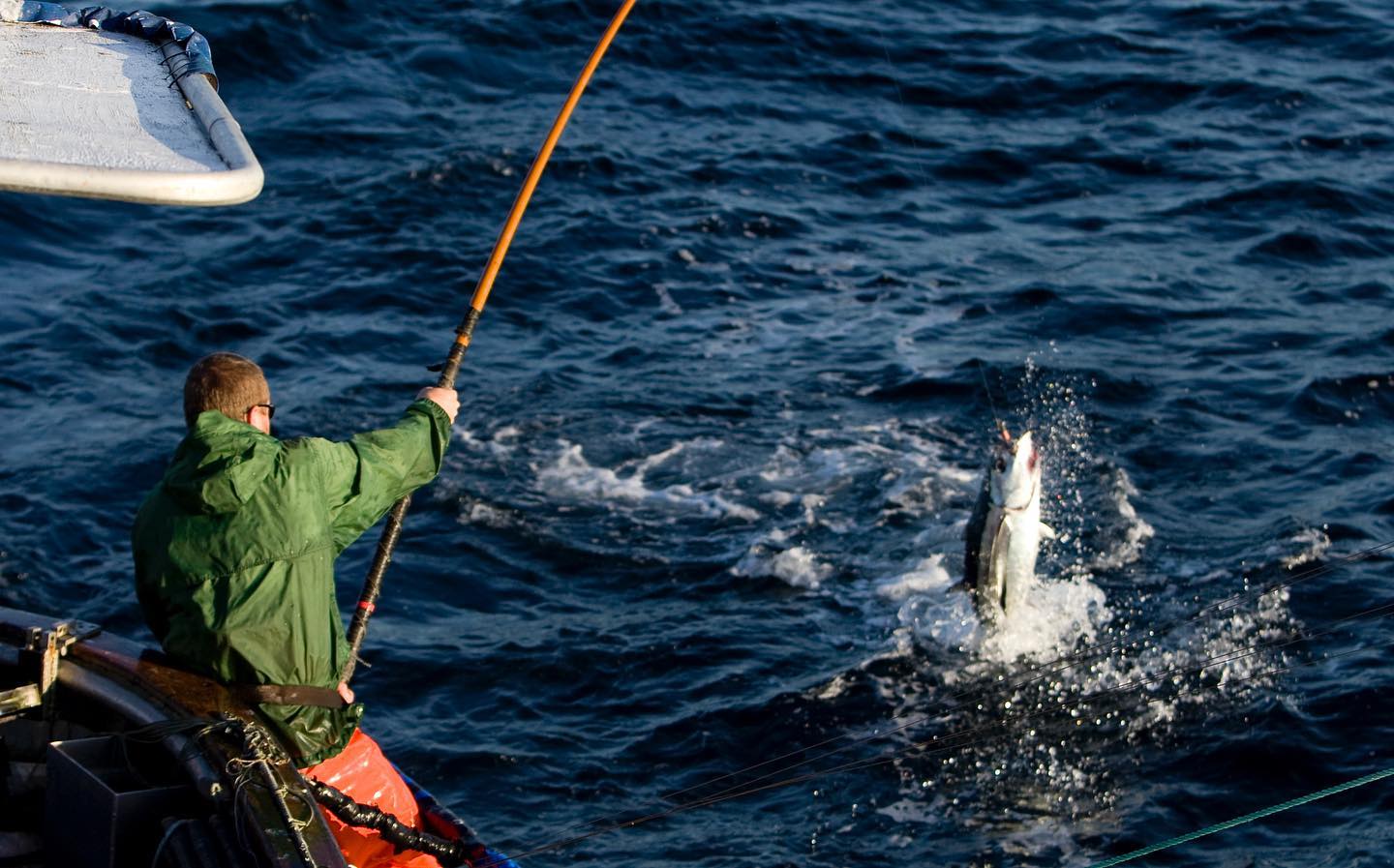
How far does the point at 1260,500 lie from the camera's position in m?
9.89

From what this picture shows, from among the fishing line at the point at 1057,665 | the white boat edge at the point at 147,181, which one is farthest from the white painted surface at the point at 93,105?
the fishing line at the point at 1057,665

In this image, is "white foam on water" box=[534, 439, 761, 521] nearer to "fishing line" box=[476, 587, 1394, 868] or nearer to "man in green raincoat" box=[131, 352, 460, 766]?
"fishing line" box=[476, 587, 1394, 868]

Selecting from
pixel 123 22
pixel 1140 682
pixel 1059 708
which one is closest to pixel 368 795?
pixel 123 22

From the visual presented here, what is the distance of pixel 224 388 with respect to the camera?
183 inches

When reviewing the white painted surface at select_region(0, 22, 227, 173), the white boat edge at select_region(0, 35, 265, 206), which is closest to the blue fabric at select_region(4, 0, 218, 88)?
the white painted surface at select_region(0, 22, 227, 173)

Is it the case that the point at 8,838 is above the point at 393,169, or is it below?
above

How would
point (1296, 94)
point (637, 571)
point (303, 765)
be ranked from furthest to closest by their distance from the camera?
1. point (1296, 94)
2. point (637, 571)
3. point (303, 765)

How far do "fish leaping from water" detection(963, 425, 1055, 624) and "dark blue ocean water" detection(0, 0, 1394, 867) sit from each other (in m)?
0.63

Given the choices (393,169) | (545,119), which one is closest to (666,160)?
(545,119)

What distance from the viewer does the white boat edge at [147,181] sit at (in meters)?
4.04

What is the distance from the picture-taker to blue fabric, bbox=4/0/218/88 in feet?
17.9

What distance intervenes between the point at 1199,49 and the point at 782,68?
446 cm

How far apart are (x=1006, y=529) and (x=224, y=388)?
4330mm

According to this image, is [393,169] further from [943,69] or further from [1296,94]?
→ [1296,94]
